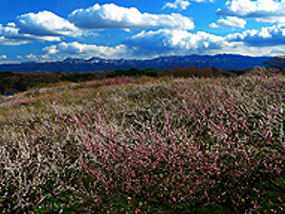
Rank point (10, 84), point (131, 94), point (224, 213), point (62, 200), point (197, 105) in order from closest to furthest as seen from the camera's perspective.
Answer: point (224, 213) < point (62, 200) < point (197, 105) < point (131, 94) < point (10, 84)

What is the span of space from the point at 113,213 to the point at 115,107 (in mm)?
4651

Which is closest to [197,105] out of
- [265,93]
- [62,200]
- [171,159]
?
[265,93]

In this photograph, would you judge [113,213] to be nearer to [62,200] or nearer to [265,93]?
[62,200]

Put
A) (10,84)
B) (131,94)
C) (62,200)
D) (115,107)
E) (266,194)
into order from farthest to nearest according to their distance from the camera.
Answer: (10,84) → (131,94) → (115,107) → (62,200) → (266,194)

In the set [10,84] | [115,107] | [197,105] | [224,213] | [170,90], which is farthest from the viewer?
[10,84]

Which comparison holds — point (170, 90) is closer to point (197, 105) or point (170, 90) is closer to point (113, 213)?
point (197, 105)

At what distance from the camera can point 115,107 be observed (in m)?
7.39

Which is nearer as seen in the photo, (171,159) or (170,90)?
(171,159)

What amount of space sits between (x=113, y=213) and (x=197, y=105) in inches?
134

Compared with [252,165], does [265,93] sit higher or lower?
higher

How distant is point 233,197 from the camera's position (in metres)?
2.87

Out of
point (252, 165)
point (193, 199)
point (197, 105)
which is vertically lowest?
point (193, 199)

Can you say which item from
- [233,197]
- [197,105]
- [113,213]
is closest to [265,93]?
[197,105]

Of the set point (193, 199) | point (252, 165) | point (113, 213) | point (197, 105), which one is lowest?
point (113, 213)
